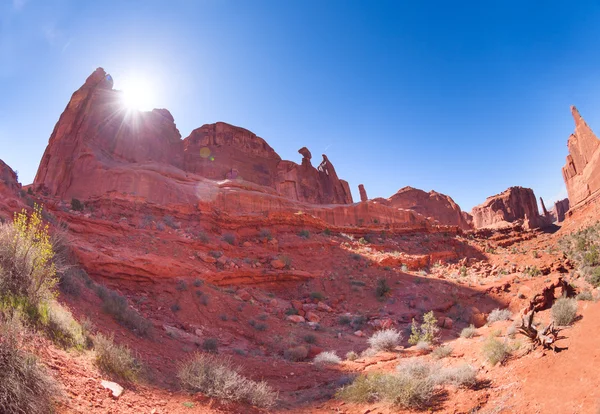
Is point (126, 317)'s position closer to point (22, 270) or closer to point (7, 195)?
point (22, 270)

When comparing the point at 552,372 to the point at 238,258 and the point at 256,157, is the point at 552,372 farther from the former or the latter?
the point at 256,157

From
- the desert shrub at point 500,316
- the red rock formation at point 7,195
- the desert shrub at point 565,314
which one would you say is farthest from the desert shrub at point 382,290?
the red rock formation at point 7,195

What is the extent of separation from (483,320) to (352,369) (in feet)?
27.0

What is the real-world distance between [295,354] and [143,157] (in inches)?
1442

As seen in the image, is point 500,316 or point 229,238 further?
point 229,238

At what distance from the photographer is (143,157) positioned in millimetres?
39844

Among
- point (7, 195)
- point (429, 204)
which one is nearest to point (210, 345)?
point (7, 195)

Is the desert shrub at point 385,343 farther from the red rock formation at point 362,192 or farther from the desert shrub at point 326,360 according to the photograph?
the red rock formation at point 362,192

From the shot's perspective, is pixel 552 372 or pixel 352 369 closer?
pixel 552 372

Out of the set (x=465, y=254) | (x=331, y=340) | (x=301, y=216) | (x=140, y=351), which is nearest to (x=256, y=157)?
(x=301, y=216)

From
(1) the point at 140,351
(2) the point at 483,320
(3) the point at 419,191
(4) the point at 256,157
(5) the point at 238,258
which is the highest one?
(4) the point at 256,157

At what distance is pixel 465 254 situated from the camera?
35.1m

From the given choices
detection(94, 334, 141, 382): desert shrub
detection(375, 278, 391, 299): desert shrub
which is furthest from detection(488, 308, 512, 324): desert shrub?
detection(94, 334, 141, 382): desert shrub

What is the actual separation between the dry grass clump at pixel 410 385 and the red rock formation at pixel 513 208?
7394cm
